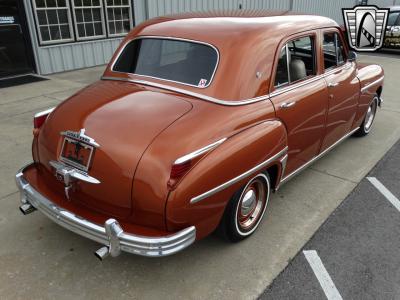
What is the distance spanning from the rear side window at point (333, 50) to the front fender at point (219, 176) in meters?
1.56

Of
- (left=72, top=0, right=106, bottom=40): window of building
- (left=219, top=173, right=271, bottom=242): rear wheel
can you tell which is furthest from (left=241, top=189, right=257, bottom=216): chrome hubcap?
(left=72, top=0, right=106, bottom=40): window of building

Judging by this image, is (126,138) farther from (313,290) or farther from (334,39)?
(334,39)

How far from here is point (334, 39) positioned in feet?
14.2

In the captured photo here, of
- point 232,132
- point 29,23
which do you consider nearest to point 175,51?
point 232,132

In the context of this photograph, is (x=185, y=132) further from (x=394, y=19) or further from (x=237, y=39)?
(x=394, y=19)

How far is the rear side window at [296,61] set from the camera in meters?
3.34

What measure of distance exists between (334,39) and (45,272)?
392 centimetres

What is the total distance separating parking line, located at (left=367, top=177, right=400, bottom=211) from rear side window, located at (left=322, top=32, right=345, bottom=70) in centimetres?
147

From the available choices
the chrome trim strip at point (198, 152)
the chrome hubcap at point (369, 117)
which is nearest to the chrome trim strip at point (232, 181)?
the chrome trim strip at point (198, 152)

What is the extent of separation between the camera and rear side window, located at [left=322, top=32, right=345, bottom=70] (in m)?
4.13

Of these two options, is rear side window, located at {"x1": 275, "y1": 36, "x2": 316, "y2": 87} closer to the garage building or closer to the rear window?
the rear window

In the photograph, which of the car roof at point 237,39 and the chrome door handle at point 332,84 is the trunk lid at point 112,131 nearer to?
the car roof at point 237,39

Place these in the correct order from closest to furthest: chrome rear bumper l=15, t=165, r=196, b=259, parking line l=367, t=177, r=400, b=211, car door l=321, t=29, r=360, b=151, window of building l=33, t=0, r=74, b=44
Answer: chrome rear bumper l=15, t=165, r=196, b=259
parking line l=367, t=177, r=400, b=211
car door l=321, t=29, r=360, b=151
window of building l=33, t=0, r=74, b=44

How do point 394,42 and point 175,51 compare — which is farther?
point 394,42
